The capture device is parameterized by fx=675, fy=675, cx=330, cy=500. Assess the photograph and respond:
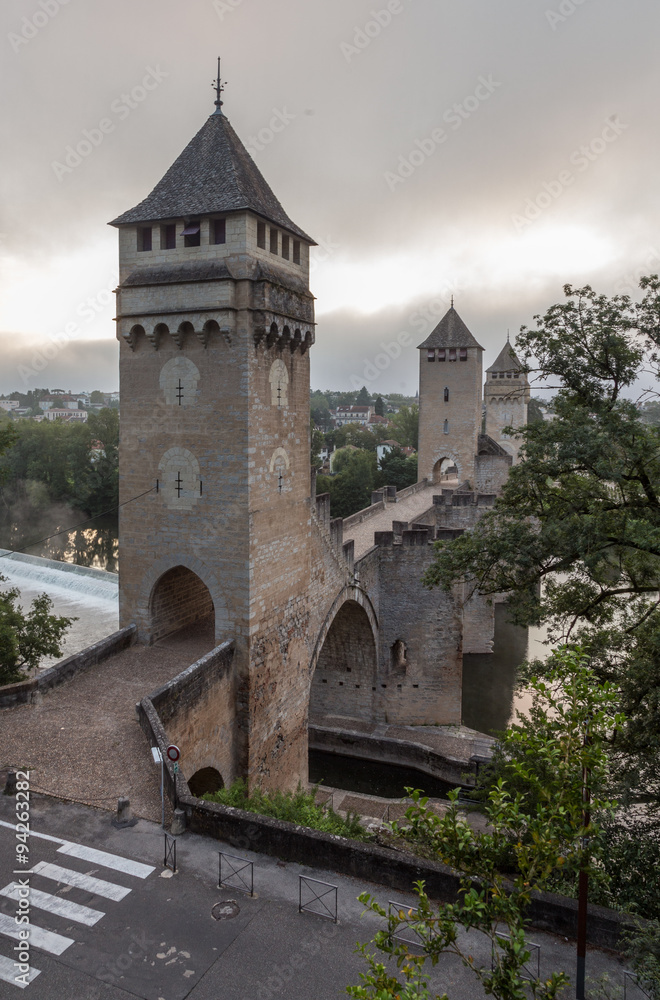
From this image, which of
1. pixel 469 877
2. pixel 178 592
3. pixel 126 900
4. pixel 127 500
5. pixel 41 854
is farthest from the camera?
pixel 178 592

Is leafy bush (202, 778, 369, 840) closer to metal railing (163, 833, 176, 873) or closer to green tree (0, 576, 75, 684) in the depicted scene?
metal railing (163, 833, 176, 873)

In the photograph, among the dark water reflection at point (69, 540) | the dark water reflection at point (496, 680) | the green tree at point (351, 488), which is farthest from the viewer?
the green tree at point (351, 488)

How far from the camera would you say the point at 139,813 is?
28.3 feet

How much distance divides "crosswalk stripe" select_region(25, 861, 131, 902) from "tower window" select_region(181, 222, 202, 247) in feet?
34.3

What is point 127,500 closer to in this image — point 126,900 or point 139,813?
point 139,813

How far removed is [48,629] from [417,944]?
1411 centimetres

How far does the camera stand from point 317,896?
741 centimetres

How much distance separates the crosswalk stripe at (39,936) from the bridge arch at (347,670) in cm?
1444

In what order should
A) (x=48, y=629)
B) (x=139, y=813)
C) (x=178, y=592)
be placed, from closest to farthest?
(x=139, y=813)
(x=178, y=592)
(x=48, y=629)

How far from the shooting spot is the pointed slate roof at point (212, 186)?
12.6 m

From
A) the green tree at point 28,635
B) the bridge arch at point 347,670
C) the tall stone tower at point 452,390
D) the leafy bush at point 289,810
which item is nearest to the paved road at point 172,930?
the leafy bush at point 289,810

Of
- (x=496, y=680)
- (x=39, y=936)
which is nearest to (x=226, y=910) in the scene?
(x=39, y=936)

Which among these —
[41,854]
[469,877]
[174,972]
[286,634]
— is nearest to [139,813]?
[41,854]

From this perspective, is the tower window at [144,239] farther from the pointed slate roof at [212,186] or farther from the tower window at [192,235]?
the tower window at [192,235]
